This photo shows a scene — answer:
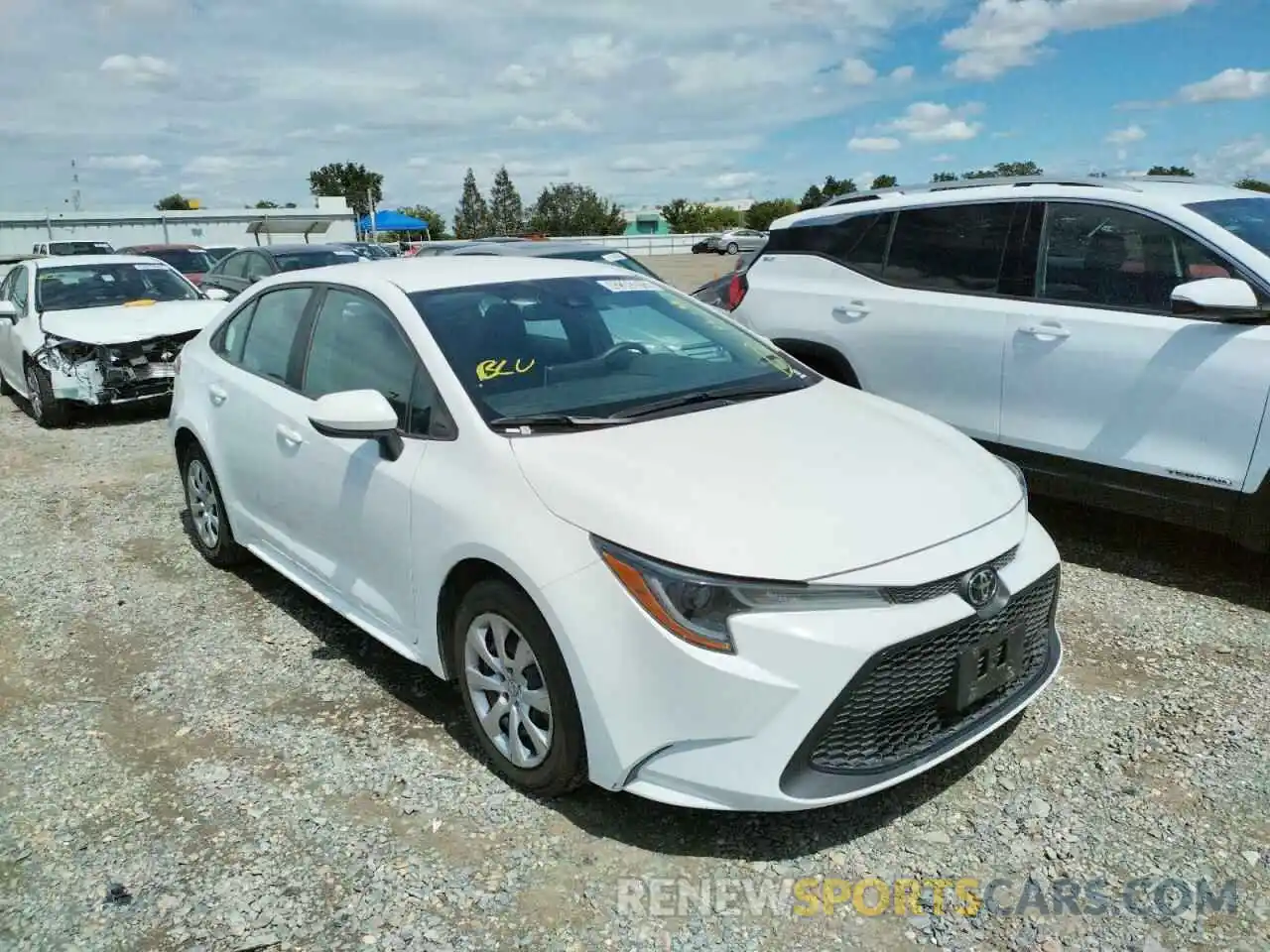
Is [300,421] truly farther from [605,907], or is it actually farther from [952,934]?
[952,934]

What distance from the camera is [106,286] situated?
976cm

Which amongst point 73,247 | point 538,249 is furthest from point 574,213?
point 538,249

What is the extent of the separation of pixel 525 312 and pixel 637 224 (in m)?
98.6

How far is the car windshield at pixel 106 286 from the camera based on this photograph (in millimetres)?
9430

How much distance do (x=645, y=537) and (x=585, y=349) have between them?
128 cm

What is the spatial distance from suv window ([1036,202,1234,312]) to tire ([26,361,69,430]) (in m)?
8.26

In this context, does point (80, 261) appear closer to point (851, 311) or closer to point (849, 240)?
point (849, 240)

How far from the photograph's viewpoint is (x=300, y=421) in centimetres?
386

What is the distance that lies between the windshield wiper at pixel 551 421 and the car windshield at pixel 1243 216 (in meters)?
3.09

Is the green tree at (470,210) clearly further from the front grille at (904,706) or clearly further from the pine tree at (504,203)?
the front grille at (904,706)

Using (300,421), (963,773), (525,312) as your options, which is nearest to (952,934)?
(963,773)

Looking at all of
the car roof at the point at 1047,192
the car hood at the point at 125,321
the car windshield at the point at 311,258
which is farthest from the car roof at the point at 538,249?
the car roof at the point at 1047,192

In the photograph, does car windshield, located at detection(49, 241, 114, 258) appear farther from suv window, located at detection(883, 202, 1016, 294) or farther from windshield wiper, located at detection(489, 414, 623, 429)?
windshield wiper, located at detection(489, 414, 623, 429)

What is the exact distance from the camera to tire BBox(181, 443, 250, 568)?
481 centimetres
